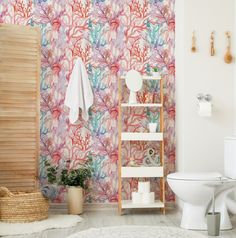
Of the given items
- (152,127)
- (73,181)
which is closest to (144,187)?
(152,127)

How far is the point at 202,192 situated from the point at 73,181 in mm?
1388

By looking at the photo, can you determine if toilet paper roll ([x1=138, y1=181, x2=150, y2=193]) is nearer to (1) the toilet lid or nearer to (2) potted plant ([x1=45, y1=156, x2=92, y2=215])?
(2) potted plant ([x1=45, y1=156, x2=92, y2=215])

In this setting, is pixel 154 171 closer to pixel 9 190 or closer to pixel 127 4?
pixel 9 190

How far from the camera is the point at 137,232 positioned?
376 cm

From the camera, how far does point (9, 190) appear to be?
4.55m

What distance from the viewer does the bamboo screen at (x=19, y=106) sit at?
181 inches

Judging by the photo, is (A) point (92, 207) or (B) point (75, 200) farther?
(A) point (92, 207)

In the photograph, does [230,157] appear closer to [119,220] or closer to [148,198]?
[148,198]

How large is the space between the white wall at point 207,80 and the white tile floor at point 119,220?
531mm

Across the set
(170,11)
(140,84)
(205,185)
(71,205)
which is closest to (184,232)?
(205,185)

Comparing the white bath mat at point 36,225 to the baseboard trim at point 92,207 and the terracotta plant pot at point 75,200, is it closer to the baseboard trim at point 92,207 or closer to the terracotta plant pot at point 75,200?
the terracotta plant pot at point 75,200

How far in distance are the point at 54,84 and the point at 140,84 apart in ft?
2.97

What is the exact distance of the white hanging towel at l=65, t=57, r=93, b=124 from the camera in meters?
4.82

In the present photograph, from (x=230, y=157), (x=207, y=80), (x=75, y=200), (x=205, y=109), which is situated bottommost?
(x=75, y=200)
